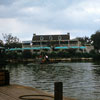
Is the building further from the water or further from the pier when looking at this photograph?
the pier

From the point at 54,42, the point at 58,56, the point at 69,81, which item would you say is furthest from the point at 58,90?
the point at 54,42

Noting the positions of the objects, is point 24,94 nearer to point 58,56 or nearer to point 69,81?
point 69,81

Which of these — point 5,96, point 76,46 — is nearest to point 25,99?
point 5,96

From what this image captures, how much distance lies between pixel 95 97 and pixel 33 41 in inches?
2907

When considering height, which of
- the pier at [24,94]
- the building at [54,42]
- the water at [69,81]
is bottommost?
the water at [69,81]

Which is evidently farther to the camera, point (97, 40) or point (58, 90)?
point (97, 40)

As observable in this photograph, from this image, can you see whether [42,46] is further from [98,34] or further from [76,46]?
[98,34]

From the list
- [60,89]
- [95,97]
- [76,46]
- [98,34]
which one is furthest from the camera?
[98,34]

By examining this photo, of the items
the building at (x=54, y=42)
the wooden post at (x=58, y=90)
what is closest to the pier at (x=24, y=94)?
the wooden post at (x=58, y=90)

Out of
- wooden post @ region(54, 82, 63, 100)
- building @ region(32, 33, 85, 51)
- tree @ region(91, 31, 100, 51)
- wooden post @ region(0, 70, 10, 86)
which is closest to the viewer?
wooden post @ region(54, 82, 63, 100)

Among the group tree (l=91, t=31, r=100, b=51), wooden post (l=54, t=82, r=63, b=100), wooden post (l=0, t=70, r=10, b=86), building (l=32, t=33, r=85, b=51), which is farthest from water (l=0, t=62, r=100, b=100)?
tree (l=91, t=31, r=100, b=51)

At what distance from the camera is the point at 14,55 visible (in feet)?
221

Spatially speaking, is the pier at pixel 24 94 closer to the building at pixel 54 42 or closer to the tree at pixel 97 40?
the building at pixel 54 42

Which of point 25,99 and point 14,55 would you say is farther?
point 14,55
